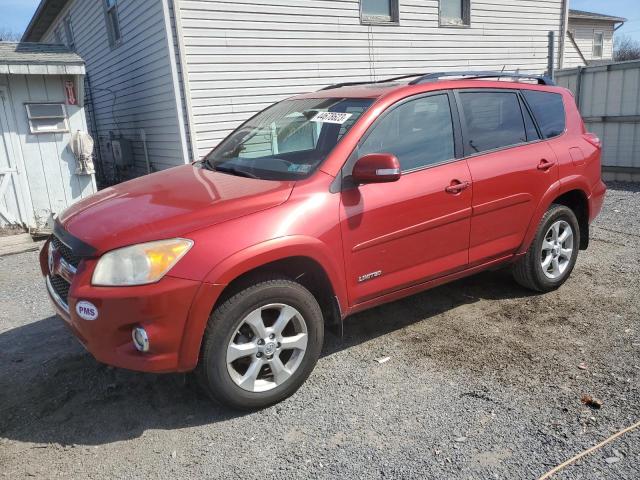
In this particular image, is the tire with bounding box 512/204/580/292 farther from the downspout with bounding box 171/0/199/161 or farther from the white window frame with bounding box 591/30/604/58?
the white window frame with bounding box 591/30/604/58

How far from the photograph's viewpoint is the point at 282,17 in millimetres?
9078

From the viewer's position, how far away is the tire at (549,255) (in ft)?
14.1

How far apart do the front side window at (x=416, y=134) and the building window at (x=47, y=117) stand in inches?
240

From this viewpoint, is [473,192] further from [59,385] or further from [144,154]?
[144,154]

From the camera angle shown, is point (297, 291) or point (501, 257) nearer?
point (297, 291)

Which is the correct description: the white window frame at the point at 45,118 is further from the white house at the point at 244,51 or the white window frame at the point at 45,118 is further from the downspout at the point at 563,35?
the downspout at the point at 563,35

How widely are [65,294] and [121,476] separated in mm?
1067

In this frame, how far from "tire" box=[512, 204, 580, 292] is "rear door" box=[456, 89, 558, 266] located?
0.26m

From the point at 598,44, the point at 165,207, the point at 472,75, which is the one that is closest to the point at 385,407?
the point at 165,207

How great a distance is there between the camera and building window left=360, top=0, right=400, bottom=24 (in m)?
10.1

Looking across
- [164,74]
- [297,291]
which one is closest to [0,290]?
[297,291]

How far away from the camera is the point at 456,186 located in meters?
3.57

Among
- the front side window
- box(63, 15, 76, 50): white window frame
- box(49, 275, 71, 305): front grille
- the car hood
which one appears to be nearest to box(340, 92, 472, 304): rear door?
the front side window

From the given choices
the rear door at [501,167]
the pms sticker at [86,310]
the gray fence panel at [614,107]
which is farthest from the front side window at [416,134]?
the gray fence panel at [614,107]
